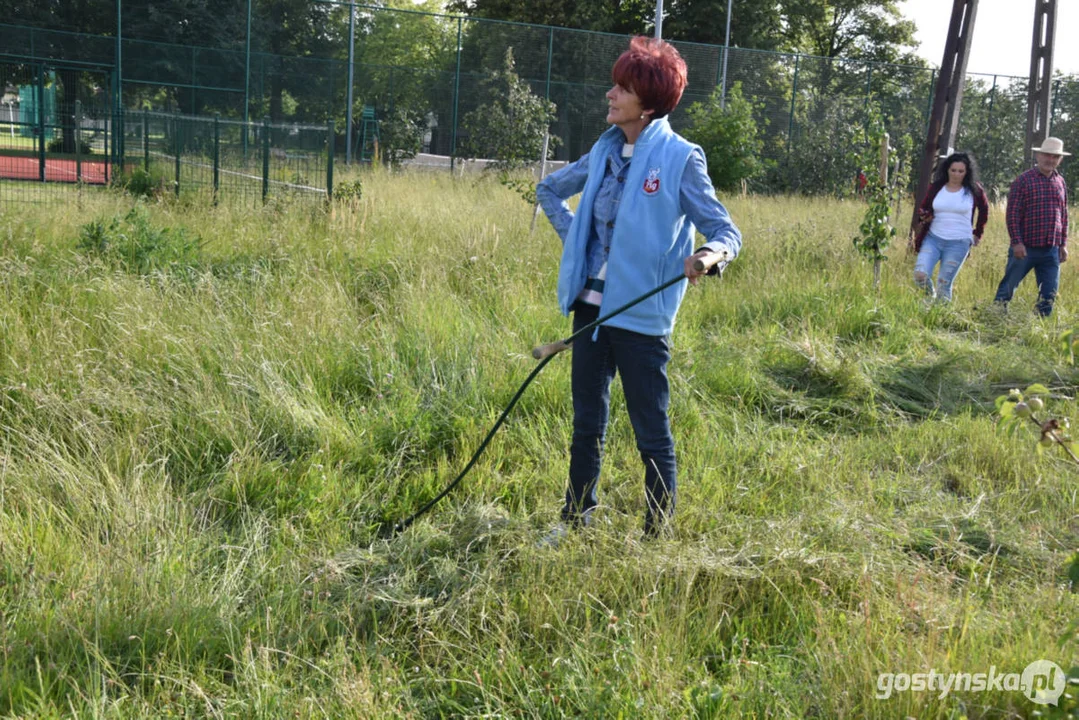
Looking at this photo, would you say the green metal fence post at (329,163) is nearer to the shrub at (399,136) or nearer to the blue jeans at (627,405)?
the blue jeans at (627,405)

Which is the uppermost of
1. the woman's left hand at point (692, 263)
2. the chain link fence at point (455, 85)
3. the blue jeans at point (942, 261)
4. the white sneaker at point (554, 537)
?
the chain link fence at point (455, 85)

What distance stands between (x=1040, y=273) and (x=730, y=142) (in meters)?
10.4

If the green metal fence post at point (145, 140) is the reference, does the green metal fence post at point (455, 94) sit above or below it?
above

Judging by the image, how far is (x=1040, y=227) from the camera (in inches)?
322

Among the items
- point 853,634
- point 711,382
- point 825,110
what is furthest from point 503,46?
point 853,634

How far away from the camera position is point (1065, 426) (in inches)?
83.4

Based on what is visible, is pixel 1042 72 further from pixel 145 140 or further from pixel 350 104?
pixel 350 104

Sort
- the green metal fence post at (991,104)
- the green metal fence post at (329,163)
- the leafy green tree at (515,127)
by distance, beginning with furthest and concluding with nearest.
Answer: the green metal fence post at (991,104) → the leafy green tree at (515,127) → the green metal fence post at (329,163)

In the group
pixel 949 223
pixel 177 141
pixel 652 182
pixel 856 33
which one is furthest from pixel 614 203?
pixel 856 33

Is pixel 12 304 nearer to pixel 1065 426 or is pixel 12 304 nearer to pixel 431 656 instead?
pixel 431 656

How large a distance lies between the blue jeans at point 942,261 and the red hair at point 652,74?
552 cm

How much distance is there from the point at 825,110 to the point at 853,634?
74.4 feet

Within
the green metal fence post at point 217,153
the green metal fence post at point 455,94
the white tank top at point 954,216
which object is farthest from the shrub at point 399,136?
the white tank top at point 954,216

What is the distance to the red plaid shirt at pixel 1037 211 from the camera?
818cm
